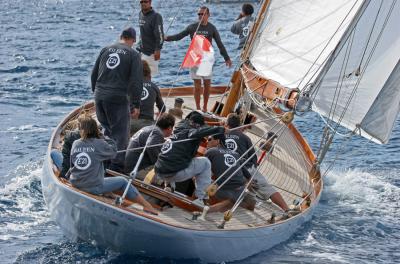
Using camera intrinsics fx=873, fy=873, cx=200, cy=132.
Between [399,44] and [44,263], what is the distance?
6.12m

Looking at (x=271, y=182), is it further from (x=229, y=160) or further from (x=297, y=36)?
(x=297, y=36)

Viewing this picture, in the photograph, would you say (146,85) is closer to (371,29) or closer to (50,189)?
(50,189)

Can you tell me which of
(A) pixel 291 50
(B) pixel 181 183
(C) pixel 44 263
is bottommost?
(C) pixel 44 263

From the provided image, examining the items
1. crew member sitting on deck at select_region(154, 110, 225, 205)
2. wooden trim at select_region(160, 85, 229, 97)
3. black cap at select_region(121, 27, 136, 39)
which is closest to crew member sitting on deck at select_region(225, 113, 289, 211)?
crew member sitting on deck at select_region(154, 110, 225, 205)

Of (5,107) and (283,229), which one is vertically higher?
(283,229)

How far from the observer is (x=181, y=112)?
1558 cm

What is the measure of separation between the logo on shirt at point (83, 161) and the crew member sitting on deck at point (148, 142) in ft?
3.60

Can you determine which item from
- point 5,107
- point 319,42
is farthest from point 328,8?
point 5,107

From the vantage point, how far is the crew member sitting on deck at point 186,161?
1162 cm

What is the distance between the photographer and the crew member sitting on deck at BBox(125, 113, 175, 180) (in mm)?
11922

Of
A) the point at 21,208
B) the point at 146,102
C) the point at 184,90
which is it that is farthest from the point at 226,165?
the point at 184,90

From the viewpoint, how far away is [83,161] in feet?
36.4

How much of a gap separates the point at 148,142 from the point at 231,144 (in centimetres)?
120

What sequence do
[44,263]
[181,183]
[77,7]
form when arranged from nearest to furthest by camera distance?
[44,263] < [181,183] < [77,7]
